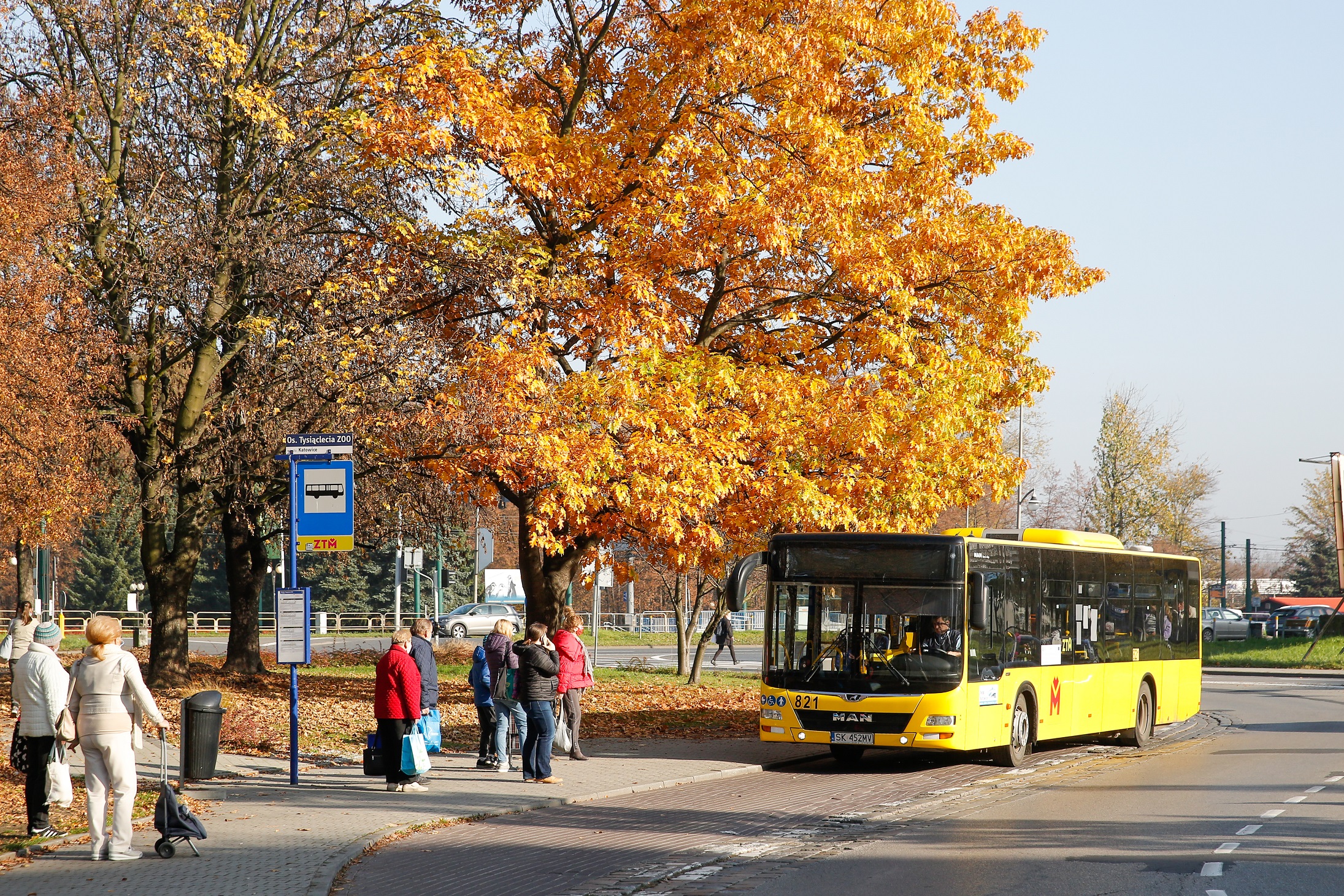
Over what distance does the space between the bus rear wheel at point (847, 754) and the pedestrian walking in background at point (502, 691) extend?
3885 mm

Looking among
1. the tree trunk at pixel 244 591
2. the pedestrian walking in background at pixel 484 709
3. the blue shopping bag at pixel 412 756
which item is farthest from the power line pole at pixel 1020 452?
the blue shopping bag at pixel 412 756

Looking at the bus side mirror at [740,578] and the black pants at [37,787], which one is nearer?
the black pants at [37,787]

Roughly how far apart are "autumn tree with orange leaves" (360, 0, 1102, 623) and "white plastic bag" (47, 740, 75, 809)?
7.24 m

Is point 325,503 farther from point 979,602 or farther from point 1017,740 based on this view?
point 1017,740

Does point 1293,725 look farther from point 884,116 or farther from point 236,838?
point 236,838

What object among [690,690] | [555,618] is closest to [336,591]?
[690,690]

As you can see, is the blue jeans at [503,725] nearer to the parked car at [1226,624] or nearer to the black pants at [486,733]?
the black pants at [486,733]

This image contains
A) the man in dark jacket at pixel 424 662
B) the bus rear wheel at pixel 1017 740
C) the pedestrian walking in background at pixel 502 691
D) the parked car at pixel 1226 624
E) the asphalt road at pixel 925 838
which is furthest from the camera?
the parked car at pixel 1226 624

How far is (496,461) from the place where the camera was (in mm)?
17812

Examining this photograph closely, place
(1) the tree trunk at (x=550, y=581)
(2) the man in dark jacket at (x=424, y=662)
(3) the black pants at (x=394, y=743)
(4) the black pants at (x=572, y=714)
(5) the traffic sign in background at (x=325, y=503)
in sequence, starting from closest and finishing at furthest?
(3) the black pants at (x=394, y=743) → (5) the traffic sign in background at (x=325, y=503) → (2) the man in dark jacket at (x=424, y=662) → (4) the black pants at (x=572, y=714) → (1) the tree trunk at (x=550, y=581)

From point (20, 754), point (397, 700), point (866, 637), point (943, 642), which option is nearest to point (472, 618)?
point (866, 637)

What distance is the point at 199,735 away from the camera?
12367 millimetres

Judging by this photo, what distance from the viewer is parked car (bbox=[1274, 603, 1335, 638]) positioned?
53.9 m

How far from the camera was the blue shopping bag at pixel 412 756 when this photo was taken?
41.3 ft
